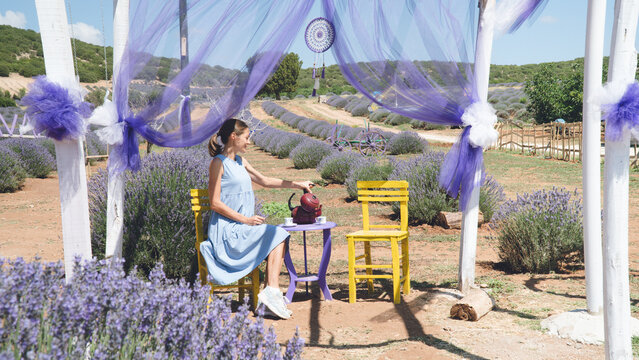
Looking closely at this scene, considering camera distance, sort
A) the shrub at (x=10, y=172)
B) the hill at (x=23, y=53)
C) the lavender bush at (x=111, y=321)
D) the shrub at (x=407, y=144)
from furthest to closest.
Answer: the hill at (x=23, y=53) → the shrub at (x=407, y=144) → the shrub at (x=10, y=172) → the lavender bush at (x=111, y=321)

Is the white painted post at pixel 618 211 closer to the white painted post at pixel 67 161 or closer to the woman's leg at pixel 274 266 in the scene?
the woman's leg at pixel 274 266

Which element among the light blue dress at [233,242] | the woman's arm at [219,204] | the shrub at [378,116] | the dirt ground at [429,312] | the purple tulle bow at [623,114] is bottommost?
the dirt ground at [429,312]

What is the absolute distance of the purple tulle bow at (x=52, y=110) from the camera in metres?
2.93

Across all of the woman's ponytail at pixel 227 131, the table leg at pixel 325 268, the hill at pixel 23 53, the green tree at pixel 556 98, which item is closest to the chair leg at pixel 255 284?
the table leg at pixel 325 268

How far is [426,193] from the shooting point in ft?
27.4

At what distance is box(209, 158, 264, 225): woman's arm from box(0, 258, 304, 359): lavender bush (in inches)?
68.9

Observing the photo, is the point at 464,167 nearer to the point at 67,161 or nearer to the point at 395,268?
the point at 395,268

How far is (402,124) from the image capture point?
32.6 meters

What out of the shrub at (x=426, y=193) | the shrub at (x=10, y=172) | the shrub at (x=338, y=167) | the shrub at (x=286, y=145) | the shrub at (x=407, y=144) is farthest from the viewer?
the shrub at (x=286, y=145)

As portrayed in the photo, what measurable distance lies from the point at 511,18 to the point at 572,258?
2.80 meters

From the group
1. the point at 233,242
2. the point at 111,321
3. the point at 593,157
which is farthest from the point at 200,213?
the point at 593,157

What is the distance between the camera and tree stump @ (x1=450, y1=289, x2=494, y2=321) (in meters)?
3.98

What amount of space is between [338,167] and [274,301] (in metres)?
9.01

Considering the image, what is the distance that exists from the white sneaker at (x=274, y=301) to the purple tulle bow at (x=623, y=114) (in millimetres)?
2495
